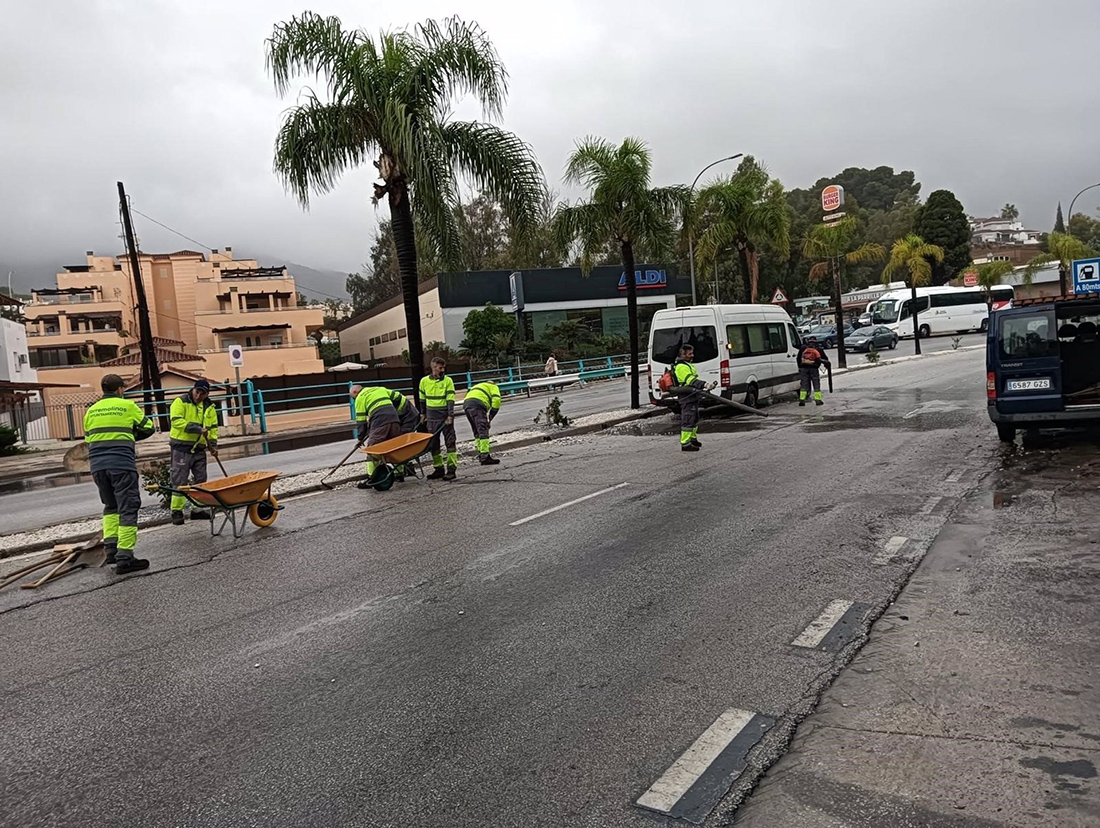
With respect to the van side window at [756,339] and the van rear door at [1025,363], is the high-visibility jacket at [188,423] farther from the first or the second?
the van side window at [756,339]

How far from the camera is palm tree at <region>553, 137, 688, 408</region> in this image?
66.4 ft

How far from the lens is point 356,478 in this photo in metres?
13.3

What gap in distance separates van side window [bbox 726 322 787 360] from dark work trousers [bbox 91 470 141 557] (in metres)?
12.9

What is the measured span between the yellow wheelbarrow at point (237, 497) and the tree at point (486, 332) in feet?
116

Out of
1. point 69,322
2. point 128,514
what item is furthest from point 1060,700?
point 69,322

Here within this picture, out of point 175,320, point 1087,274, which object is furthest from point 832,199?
point 175,320

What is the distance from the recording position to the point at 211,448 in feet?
34.2

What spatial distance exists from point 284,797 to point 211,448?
774cm

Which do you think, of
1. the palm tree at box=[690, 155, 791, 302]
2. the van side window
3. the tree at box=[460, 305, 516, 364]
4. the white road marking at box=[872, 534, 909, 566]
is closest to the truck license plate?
the white road marking at box=[872, 534, 909, 566]

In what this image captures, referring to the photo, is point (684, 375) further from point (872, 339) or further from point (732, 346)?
point (872, 339)

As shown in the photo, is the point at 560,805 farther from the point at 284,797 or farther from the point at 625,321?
the point at 625,321

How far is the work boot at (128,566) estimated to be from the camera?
25.3 feet

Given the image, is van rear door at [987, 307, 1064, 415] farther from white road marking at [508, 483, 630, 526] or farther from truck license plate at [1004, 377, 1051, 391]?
white road marking at [508, 483, 630, 526]

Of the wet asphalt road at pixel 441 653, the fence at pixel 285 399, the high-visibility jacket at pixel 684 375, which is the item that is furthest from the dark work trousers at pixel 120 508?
the fence at pixel 285 399
